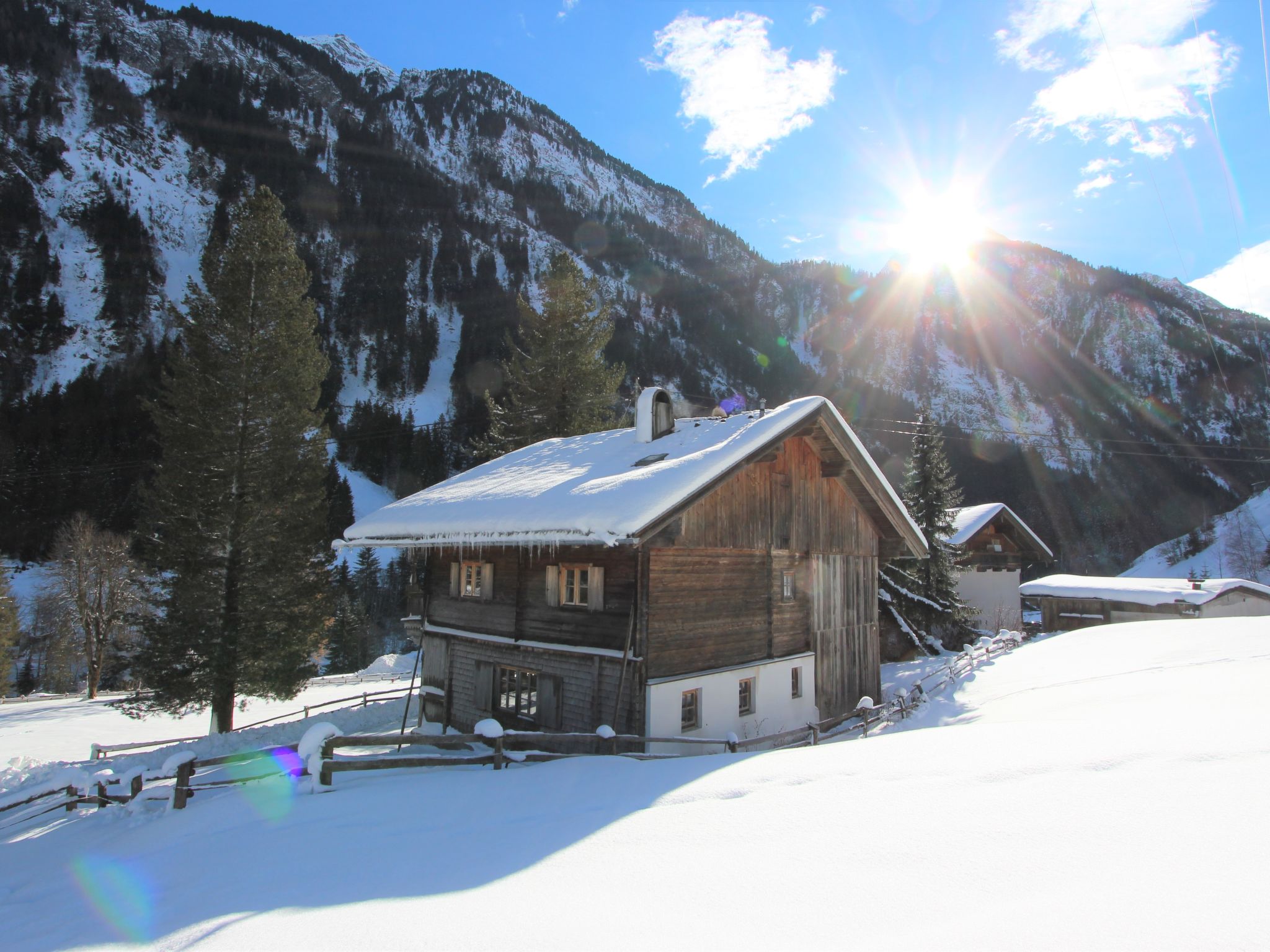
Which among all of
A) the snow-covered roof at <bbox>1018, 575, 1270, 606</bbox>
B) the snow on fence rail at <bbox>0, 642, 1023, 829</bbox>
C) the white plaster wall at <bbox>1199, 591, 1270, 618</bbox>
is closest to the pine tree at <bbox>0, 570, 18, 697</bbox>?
the snow on fence rail at <bbox>0, 642, 1023, 829</bbox>

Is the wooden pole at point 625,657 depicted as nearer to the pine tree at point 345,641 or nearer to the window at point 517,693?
the window at point 517,693

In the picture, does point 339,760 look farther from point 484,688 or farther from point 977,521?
point 977,521

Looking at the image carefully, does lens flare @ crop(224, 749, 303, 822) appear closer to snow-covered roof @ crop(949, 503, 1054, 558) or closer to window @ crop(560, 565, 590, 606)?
window @ crop(560, 565, 590, 606)

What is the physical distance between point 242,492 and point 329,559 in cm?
317

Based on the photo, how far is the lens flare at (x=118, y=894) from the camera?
206 inches

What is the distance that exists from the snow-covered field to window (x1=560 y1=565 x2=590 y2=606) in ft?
15.6

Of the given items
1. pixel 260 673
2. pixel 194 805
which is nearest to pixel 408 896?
pixel 194 805

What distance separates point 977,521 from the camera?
3544 cm

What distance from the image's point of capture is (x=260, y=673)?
19.4 m

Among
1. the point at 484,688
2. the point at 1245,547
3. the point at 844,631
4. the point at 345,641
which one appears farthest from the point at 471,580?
the point at 1245,547

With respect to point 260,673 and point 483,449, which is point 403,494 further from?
point 260,673

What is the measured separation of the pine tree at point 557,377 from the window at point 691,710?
18047mm

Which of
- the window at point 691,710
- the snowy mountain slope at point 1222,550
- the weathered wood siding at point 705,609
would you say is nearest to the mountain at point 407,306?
the snowy mountain slope at point 1222,550

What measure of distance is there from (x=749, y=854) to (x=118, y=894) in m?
6.10
